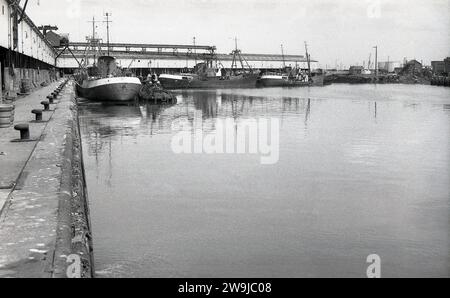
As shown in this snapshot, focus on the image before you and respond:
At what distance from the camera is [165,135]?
2244 centimetres

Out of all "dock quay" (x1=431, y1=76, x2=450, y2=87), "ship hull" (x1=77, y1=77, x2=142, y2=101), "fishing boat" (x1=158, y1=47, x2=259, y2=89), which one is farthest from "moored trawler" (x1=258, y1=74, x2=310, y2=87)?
"ship hull" (x1=77, y1=77, x2=142, y2=101)

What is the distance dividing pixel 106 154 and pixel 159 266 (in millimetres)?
10131

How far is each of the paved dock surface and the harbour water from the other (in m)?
1.20

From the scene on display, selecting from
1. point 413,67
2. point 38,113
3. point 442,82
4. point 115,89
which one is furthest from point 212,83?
point 413,67

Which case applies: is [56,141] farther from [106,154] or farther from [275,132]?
[275,132]

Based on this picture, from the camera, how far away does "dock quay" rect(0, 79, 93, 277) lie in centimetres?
507

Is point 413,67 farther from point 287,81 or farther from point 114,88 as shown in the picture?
point 114,88

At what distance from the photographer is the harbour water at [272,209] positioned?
778cm

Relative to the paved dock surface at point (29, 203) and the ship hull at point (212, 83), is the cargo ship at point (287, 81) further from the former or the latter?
the paved dock surface at point (29, 203)

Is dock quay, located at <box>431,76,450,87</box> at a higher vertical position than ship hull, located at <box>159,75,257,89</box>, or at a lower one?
higher

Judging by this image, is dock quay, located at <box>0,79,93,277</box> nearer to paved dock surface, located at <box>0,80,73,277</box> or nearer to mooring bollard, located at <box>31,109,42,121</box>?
paved dock surface, located at <box>0,80,73,277</box>

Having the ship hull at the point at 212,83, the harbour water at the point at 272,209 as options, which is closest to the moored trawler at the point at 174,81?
the ship hull at the point at 212,83

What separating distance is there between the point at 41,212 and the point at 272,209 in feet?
16.4

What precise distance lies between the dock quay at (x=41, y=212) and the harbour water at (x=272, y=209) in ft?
3.44
